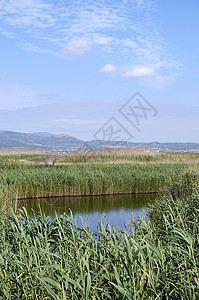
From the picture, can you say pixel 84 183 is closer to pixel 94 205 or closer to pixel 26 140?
pixel 94 205

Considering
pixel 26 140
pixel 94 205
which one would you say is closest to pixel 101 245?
pixel 94 205

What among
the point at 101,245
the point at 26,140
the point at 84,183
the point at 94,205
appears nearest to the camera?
the point at 101,245

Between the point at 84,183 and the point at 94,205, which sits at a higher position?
the point at 84,183

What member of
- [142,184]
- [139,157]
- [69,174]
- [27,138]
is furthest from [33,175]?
[27,138]

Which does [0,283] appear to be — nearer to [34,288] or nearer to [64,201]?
[34,288]

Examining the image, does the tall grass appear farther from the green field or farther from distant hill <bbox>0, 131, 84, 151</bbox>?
distant hill <bbox>0, 131, 84, 151</bbox>

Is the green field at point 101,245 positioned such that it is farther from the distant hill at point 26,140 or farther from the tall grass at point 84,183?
the distant hill at point 26,140

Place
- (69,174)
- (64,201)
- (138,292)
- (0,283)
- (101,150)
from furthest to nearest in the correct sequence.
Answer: (101,150) → (69,174) → (64,201) → (0,283) → (138,292)

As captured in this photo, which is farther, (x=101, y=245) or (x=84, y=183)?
(x=84, y=183)

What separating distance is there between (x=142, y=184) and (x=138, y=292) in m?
12.7

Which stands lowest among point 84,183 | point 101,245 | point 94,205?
point 94,205

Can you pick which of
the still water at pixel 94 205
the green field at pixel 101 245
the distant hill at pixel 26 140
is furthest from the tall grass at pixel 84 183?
the distant hill at pixel 26 140

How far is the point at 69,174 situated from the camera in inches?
573

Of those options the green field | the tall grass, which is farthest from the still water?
the green field
